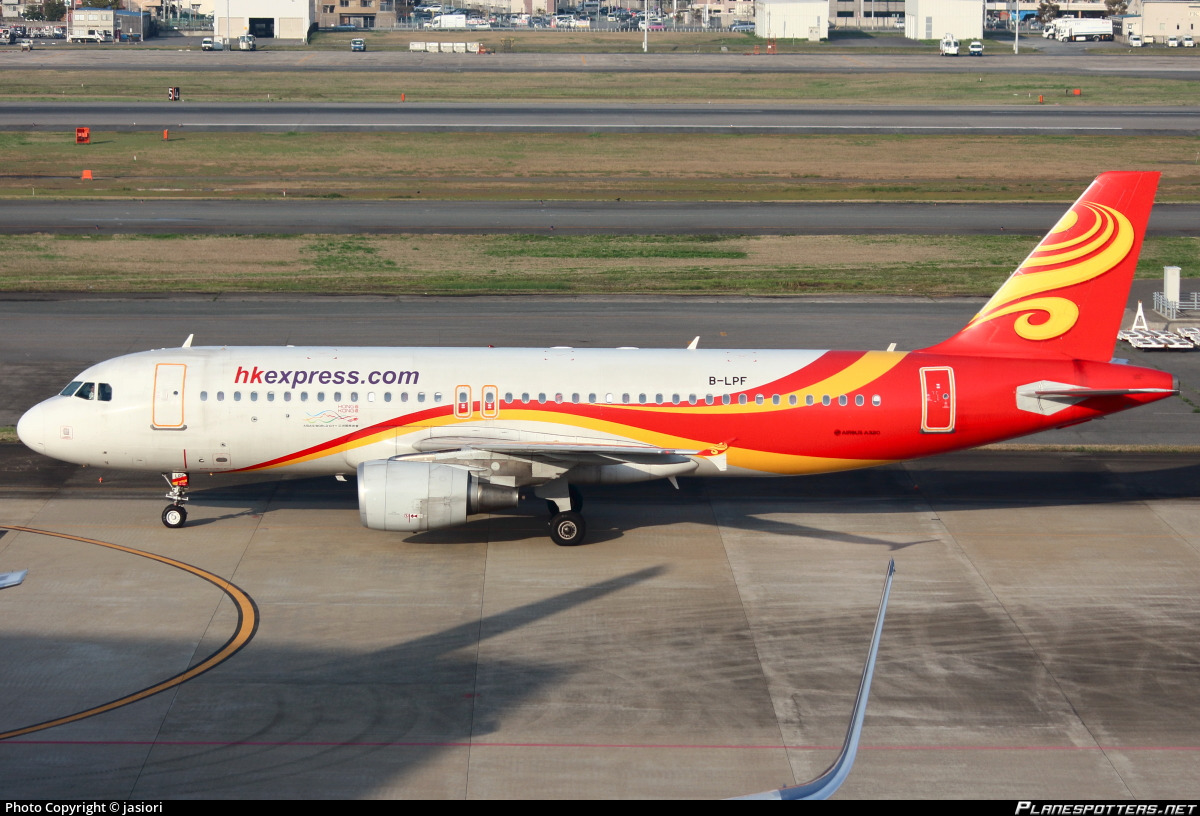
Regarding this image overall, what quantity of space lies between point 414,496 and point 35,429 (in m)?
10.5

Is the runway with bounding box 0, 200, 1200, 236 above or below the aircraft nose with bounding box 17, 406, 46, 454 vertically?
above

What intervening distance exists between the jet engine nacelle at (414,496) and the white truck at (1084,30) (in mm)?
190578

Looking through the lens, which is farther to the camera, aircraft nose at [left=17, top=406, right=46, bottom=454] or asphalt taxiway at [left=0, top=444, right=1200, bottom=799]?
aircraft nose at [left=17, top=406, right=46, bottom=454]

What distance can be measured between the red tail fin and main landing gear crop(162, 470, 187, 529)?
21.0 metres

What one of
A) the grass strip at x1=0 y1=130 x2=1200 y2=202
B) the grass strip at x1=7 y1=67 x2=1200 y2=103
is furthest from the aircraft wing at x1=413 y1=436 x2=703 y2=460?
the grass strip at x1=7 y1=67 x2=1200 y2=103

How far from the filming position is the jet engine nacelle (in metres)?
27.8

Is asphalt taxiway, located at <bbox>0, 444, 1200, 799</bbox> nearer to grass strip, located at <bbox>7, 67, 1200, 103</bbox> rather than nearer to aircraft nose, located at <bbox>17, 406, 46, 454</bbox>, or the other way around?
aircraft nose, located at <bbox>17, 406, 46, 454</bbox>

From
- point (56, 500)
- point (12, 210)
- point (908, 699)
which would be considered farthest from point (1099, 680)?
point (12, 210)

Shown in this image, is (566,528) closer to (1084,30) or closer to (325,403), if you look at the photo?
(325,403)

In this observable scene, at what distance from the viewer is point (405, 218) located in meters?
69.8

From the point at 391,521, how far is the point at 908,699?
12290 mm

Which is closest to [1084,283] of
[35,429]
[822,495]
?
[822,495]

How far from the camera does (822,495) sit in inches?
1355
